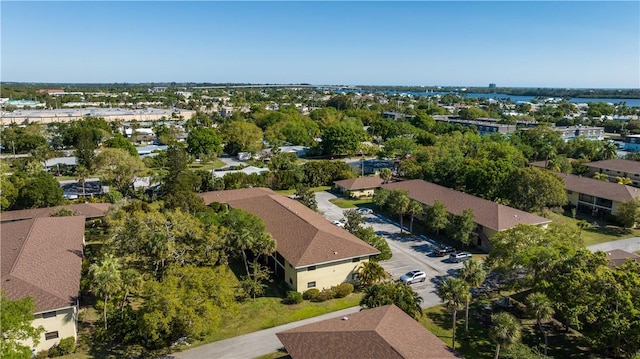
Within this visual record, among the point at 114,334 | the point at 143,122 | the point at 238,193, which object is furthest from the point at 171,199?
the point at 143,122

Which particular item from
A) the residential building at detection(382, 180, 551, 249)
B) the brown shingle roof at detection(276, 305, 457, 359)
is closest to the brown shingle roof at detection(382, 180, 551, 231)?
the residential building at detection(382, 180, 551, 249)

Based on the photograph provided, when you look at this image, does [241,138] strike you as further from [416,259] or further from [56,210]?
[416,259]

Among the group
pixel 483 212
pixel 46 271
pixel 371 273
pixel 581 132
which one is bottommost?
pixel 371 273

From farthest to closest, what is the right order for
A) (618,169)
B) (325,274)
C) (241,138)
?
1. (241,138)
2. (618,169)
3. (325,274)

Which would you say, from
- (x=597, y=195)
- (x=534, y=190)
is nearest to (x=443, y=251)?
(x=534, y=190)

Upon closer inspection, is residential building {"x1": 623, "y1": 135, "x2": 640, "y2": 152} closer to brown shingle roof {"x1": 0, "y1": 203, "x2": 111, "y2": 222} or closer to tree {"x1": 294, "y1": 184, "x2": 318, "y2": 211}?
tree {"x1": 294, "y1": 184, "x2": 318, "y2": 211}

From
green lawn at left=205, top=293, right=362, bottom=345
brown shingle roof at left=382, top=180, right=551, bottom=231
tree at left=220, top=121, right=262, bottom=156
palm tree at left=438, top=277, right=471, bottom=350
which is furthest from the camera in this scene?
tree at left=220, top=121, right=262, bottom=156

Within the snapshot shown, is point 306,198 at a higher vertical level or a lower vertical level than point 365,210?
higher
